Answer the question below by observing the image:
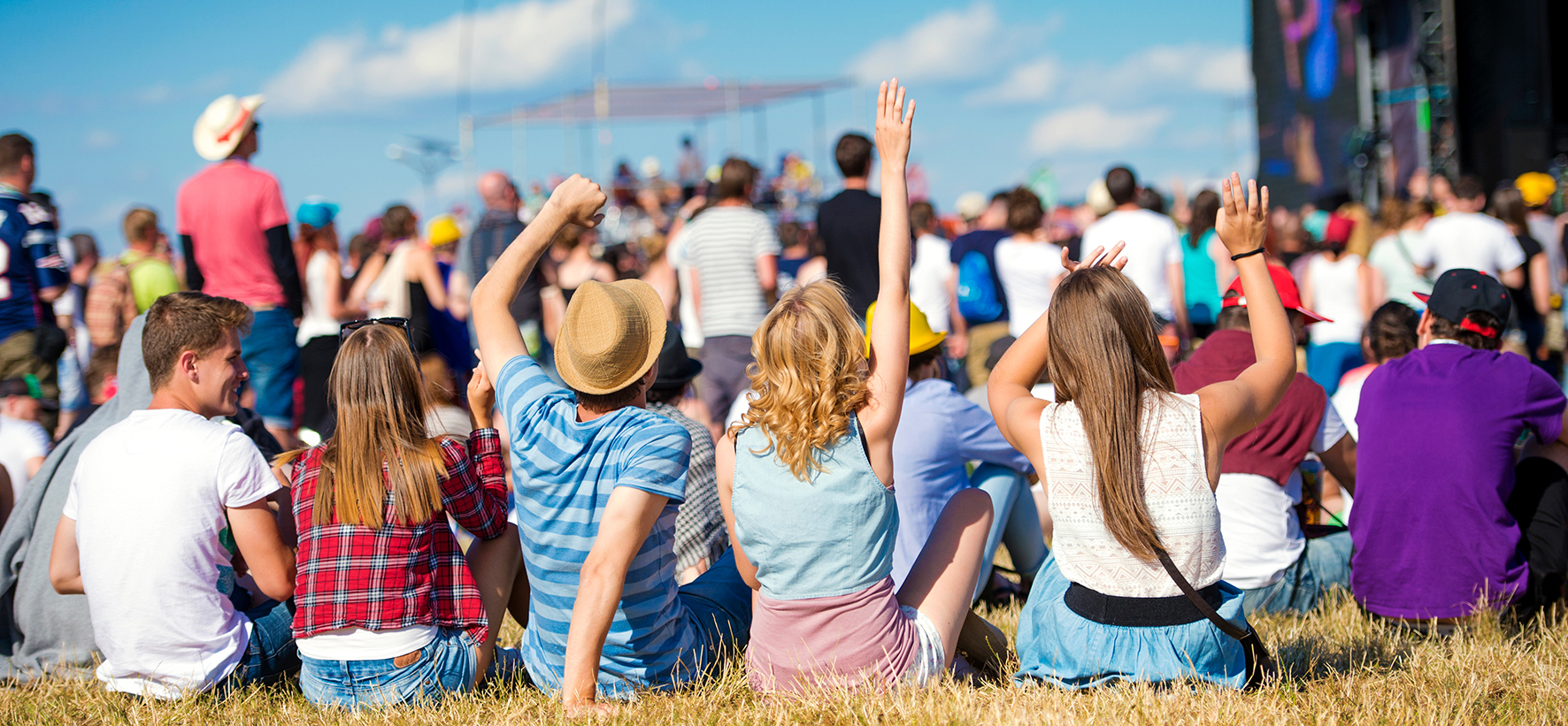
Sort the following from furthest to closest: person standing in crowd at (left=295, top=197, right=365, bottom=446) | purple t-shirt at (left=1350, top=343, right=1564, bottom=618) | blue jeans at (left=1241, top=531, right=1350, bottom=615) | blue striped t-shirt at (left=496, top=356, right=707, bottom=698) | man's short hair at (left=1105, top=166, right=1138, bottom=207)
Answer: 1. person standing in crowd at (left=295, top=197, right=365, bottom=446)
2. man's short hair at (left=1105, top=166, right=1138, bottom=207)
3. blue jeans at (left=1241, top=531, right=1350, bottom=615)
4. purple t-shirt at (left=1350, top=343, right=1564, bottom=618)
5. blue striped t-shirt at (left=496, top=356, right=707, bottom=698)

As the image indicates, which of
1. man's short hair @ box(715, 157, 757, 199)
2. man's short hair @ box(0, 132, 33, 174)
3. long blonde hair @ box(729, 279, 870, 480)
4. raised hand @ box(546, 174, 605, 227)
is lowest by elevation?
long blonde hair @ box(729, 279, 870, 480)

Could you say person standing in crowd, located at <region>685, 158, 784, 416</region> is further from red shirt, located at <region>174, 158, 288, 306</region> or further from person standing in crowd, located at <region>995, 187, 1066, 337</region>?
red shirt, located at <region>174, 158, 288, 306</region>

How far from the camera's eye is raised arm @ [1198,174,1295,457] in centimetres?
248

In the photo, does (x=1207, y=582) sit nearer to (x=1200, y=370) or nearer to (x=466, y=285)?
(x=1200, y=370)

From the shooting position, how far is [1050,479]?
2568mm

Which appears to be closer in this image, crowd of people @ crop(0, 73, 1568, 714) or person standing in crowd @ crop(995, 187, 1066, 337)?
crowd of people @ crop(0, 73, 1568, 714)

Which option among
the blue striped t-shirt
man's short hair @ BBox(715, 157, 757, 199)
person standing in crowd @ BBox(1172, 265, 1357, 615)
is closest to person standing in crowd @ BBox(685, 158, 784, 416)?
man's short hair @ BBox(715, 157, 757, 199)

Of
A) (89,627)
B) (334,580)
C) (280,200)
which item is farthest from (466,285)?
(334,580)

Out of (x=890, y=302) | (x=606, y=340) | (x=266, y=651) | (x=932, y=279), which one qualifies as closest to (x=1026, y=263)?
(x=932, y=279)

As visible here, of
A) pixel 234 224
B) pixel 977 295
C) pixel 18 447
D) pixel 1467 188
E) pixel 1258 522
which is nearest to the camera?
Answer: pixel 1258 522

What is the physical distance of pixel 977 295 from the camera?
23.1 ft

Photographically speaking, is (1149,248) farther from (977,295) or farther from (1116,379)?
(1116,379)

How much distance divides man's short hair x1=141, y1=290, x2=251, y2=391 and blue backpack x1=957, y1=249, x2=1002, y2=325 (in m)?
4.91

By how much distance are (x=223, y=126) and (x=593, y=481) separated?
3.57 metres
